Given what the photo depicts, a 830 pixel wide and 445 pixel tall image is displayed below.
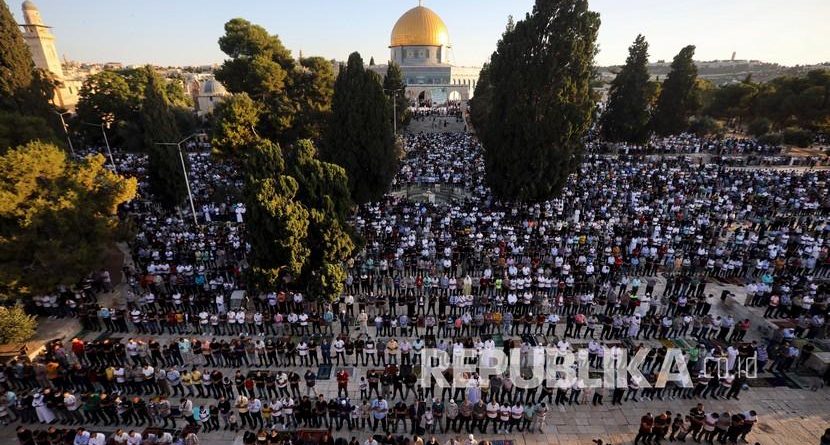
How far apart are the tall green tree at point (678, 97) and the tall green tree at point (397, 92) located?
88.2 ft

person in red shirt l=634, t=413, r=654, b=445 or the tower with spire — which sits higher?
the tower with spire

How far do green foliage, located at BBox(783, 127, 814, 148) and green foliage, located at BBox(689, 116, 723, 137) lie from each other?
6.84 metres

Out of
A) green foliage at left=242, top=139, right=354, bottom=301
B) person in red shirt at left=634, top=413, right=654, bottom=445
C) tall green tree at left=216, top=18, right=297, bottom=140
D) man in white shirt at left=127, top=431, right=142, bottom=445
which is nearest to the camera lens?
man in white shirt at left=127, top=431, right=142, bottom=445

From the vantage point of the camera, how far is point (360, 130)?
22.2 m

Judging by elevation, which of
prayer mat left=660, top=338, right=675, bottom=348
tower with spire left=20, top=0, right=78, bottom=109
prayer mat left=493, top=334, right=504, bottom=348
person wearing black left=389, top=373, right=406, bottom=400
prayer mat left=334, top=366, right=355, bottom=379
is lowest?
prayer mat left=660, top=338, right=675, bottom=348

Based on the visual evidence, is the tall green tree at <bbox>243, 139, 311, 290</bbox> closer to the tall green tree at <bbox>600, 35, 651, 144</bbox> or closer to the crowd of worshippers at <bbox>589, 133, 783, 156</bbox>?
the crowd of worshippers at <bbox>589, 133, 783, 156</bbox>

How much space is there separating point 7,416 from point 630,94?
148 feet

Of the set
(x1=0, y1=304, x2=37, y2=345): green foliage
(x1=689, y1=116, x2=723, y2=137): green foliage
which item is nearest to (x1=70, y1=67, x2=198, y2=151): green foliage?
(x1=0, y1=304, x2=37, y2=345): green foliage

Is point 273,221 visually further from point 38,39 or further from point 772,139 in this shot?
point 38,39

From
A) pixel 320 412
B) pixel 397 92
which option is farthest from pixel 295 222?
pixel 397 92

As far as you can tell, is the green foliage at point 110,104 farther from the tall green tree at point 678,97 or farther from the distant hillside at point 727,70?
the distant hillside at point 727,70

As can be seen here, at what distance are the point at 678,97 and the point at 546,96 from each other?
967 inches

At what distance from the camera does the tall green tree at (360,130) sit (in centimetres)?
2189

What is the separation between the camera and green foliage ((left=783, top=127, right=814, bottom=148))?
38188 mm
